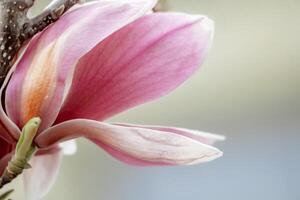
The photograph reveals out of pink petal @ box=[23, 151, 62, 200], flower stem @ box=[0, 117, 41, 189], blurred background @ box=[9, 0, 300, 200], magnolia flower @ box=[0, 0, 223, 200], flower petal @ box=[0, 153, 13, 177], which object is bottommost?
blurred background @ box=[9, 0, 300, 200]

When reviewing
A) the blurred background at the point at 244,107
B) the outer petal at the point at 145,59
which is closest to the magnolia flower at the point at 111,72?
the outer petal at the point at 145,59

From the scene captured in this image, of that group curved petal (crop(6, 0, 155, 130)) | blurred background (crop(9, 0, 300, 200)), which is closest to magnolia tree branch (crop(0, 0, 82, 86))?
curved petal (crop(6, 0, 155, 130))

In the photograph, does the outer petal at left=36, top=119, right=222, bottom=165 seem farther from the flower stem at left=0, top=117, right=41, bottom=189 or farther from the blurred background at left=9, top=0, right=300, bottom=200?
the blurred background at left=9, top=0, right=300, bottom=200

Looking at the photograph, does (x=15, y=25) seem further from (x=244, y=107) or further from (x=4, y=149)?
(x=244, y=107)

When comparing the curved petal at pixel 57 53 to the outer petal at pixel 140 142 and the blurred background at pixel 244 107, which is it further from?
the blurred background at pixel 244 107

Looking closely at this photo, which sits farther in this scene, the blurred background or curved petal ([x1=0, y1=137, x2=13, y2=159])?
the blurred background

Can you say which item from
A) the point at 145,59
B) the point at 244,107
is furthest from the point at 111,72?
the point at 244,107
